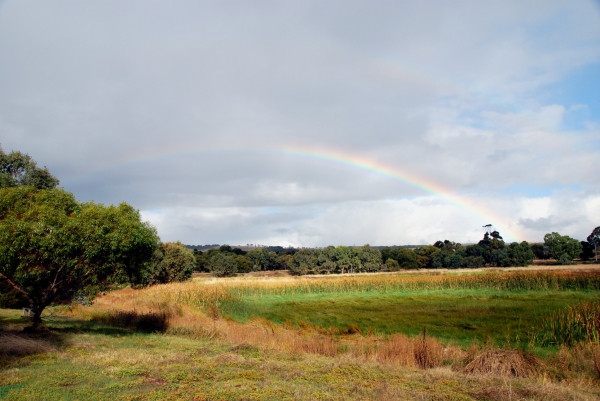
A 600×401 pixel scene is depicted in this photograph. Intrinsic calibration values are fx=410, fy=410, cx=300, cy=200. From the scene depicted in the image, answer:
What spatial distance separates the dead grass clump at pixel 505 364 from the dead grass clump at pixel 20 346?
44.2ft

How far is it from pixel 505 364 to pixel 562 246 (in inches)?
4580

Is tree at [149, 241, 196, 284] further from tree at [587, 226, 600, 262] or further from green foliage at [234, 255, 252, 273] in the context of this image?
tree at [587, 226, 600, 262]

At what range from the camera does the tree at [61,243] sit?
48.3 ft

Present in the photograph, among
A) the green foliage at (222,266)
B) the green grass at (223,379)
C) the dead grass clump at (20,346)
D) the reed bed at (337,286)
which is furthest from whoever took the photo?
the green foliage at (222,266)

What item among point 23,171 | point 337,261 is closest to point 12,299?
point 23,171

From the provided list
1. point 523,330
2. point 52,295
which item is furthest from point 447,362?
point 52,295

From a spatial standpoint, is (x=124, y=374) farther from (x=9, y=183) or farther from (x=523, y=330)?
(x=523, y=330)

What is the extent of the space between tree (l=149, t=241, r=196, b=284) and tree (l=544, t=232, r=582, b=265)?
9295 cm

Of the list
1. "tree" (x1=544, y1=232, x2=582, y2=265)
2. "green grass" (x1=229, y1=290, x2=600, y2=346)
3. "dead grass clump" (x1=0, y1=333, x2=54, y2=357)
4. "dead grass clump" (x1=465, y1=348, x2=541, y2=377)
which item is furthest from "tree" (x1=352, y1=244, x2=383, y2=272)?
"dead grass clump" (x1=0, y1=333, x2=54, y2=357)

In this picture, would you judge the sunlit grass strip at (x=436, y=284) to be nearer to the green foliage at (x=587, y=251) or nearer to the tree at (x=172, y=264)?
the tree at (x=172, y=264)

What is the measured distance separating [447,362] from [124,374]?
1014 cm

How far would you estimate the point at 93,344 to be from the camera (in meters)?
15.1

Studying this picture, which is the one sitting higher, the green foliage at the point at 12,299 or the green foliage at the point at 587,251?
the green foliage at the point at 587,251

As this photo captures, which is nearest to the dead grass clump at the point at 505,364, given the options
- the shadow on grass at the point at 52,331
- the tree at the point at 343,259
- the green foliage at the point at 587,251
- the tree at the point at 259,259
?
the shadow on grass at the point at 52,331
